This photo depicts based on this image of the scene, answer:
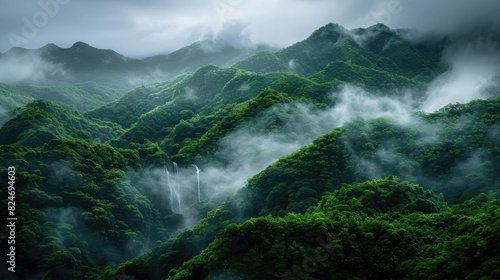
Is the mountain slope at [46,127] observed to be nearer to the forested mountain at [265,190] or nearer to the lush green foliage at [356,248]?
the forested mountain at [265,190]

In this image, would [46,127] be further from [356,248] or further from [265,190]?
[356,248]

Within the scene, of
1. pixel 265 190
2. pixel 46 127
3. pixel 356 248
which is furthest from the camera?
pixel 46 127

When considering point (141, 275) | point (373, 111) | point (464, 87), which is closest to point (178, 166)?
point (141, 275)

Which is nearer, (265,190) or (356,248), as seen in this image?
(356,248)

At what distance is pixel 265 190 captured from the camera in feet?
197

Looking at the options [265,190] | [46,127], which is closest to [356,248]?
[265,190]

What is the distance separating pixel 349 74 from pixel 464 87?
122ft

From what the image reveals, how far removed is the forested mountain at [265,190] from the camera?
38.5 metres

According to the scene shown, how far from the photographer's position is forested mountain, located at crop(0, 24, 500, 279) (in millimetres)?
38500

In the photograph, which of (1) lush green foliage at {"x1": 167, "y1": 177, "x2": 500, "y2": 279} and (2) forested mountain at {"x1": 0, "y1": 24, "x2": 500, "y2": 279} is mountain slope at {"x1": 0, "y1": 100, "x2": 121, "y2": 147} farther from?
(1) lush green foliage at {"x1": 167, "y1": 177, "x2": 500, "y2": 279}

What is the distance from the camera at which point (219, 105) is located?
11294cm

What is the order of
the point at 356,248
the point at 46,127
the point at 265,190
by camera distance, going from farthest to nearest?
the point at 46,127 < the point at 265,190 < the point at 356,248

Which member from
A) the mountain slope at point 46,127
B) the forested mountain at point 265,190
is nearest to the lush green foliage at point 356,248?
the forested mountain at point 265,190

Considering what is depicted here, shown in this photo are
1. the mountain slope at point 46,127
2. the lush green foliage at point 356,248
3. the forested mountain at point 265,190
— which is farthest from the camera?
the mountain slope at point 46,127
